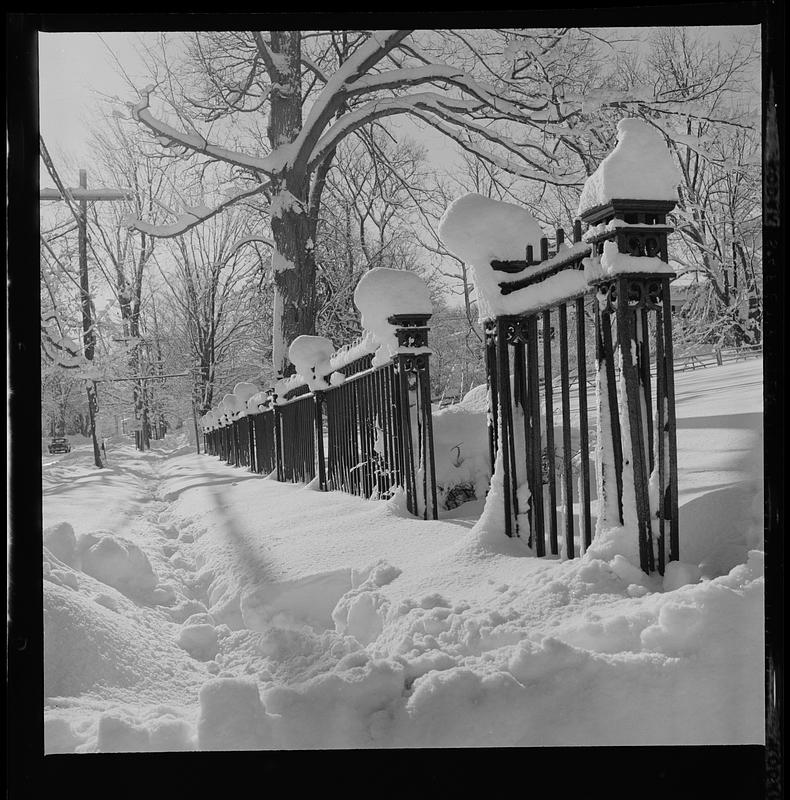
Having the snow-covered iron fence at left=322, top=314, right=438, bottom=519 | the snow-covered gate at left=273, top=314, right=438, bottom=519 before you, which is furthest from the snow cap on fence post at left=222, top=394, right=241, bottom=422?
the snow-covered iron fence at left=322, top=314, right=438, bottom=519

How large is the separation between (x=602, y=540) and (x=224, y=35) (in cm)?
694

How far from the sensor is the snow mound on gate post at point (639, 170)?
7.07 ft

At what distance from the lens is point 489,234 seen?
3.01m

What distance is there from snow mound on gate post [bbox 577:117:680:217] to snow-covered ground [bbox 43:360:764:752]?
1.09 meters

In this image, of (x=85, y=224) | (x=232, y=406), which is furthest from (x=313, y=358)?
(x=232, y=406)

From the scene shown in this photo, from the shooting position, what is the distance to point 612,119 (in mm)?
6645

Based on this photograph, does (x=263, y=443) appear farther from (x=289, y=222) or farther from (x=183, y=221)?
(x=183, y=221)

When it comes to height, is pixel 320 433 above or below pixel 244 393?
below

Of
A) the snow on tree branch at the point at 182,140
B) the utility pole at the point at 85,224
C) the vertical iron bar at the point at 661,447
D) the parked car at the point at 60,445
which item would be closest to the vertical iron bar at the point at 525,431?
the vertical iron bar at the point at 661,447

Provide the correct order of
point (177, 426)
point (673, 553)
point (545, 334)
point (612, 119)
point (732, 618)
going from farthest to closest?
point (177, 426), point (612, 119), point (545, 334), point (673, 553), point (732, 618)

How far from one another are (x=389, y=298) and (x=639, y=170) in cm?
214

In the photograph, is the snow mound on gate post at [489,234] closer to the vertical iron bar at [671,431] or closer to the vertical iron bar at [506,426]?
the vertical iron bar at [506,426]


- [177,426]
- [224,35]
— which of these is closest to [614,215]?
[224,35]

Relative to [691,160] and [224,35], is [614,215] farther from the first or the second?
[224,35]
